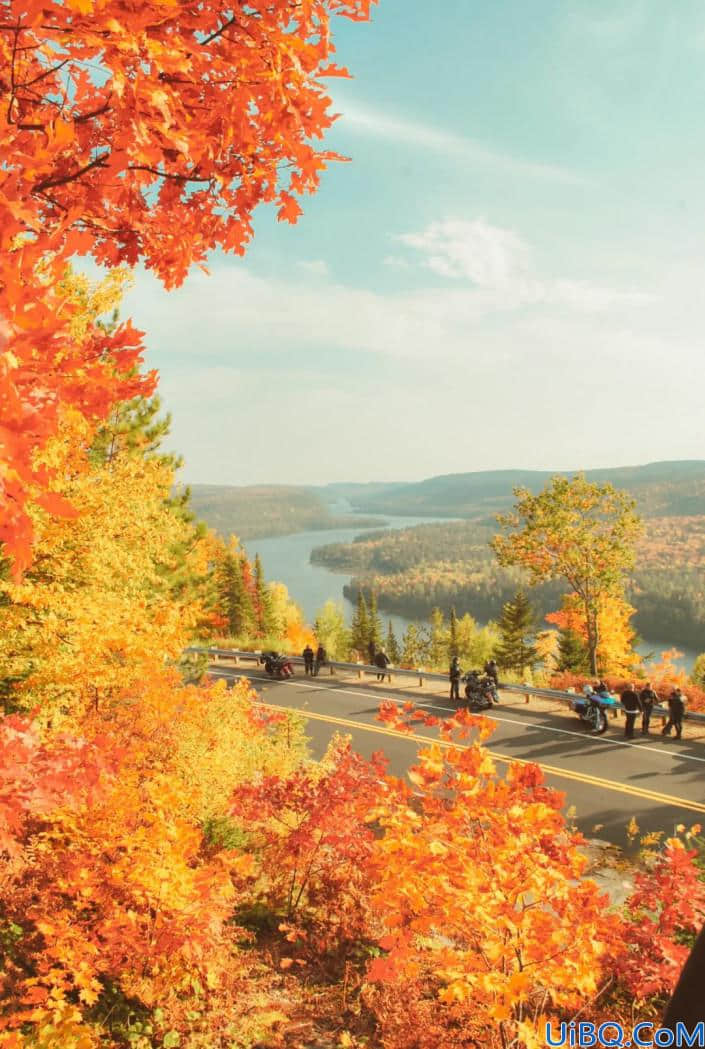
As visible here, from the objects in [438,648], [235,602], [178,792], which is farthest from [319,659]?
[438,648]

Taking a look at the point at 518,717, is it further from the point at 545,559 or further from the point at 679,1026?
the point at 679,1026

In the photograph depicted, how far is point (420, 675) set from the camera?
21.8 meters

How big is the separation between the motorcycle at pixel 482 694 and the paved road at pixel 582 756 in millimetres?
418

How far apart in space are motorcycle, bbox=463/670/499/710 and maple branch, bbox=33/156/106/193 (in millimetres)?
17185

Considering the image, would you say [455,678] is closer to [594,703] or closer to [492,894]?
[594,703]

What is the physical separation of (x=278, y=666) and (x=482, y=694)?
883 cm

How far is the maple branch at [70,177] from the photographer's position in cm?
235

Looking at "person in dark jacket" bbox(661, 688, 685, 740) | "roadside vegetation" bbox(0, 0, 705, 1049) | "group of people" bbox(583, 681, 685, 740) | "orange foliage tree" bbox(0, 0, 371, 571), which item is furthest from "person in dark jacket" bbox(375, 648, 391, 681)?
"orange foliage tree" bbox(0, 0, 371, 571)

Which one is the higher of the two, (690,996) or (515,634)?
(690,996)

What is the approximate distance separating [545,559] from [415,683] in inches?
362

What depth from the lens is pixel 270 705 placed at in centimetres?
1862

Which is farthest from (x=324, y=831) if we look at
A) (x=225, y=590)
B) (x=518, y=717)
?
(x=225, y=590)

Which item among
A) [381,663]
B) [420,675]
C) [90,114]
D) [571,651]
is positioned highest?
[90,114]

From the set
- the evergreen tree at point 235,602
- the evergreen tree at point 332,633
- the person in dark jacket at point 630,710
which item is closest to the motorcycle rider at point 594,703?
the person in dark jacket at point 630,710
